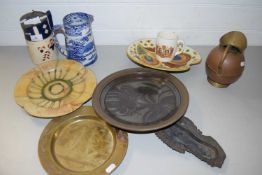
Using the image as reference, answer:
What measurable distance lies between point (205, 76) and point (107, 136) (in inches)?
17.4

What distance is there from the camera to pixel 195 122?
2.63 ft

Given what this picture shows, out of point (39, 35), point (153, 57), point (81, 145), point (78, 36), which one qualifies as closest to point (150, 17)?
point (153, 57)

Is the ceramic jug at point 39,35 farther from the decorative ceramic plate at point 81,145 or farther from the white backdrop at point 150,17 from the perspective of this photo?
the decorative ceramic plate at point 81,145

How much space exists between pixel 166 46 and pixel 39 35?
440 millimetres

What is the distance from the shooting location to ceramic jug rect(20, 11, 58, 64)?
0.86m

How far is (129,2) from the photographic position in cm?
96

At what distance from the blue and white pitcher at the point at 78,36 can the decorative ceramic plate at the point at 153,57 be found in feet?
0.51

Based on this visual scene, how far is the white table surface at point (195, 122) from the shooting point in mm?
693

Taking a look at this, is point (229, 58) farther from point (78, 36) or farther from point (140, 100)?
point (78, 36)

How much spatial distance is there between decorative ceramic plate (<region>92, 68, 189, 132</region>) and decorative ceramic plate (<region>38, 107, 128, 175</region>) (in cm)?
4

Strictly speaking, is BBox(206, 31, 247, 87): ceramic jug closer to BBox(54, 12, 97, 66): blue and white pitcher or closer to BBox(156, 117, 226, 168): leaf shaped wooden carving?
BBox(156, 117, 226, 168): leaf shaped wooden carving

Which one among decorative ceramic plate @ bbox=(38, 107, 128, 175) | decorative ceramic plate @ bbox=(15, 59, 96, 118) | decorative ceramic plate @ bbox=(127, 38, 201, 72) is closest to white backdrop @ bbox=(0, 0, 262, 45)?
decorative ceramic plate @ bbox=(127, 38, 201, 72)

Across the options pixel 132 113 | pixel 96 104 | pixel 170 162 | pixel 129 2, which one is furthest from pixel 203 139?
pixel 129 2

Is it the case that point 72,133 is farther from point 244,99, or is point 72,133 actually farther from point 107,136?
point 244,99
